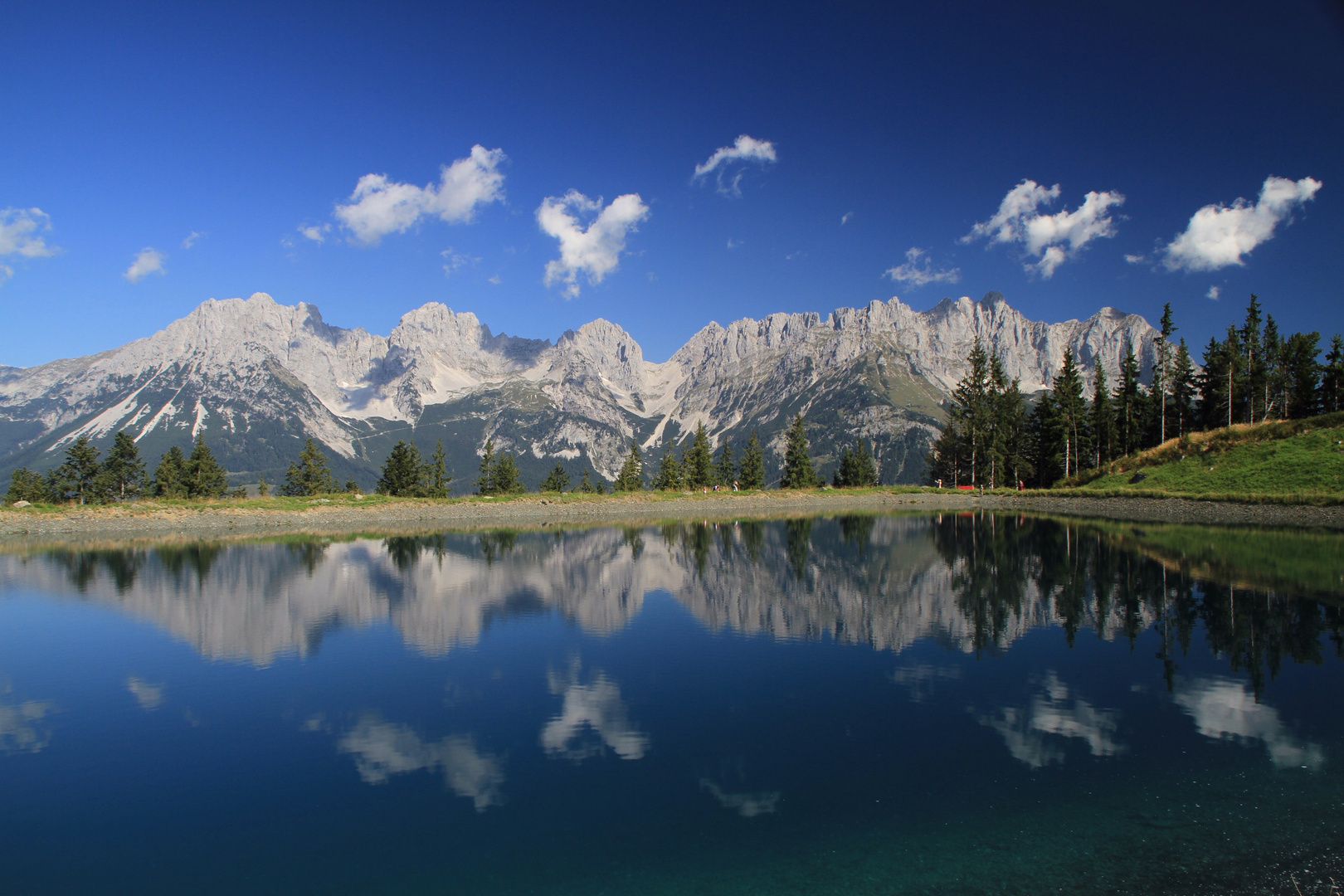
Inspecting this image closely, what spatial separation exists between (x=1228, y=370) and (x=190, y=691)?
109m

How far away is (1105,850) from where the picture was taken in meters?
9.27

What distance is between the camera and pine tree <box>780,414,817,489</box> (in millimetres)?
116438

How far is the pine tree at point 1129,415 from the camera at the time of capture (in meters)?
99.9

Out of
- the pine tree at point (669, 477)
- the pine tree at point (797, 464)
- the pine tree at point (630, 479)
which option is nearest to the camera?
the pine tree at point (630, 479)

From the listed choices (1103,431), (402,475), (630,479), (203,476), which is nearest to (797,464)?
(630,479)

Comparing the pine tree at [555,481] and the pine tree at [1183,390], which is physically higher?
the pine tree at [1183,390]

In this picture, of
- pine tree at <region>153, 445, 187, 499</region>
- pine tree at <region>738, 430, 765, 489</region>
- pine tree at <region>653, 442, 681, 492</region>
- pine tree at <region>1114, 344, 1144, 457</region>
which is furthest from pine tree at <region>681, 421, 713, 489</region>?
pine tree at <region>153, 445, 187, 499</region>

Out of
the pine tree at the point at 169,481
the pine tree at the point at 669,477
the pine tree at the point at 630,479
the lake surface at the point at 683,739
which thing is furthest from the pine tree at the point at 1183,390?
the pine tree at the point at 169,481

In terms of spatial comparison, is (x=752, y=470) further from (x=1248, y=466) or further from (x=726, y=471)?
(x=1248, y=466)

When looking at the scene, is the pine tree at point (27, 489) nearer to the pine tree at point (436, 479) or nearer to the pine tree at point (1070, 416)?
the pine tree at point (436, 479)

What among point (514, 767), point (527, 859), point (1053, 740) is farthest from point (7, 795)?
point (1053, 740)

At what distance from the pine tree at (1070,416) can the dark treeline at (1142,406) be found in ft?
0.57

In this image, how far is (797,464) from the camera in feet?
387

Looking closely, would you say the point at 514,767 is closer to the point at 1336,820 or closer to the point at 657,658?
the point at 657,658
